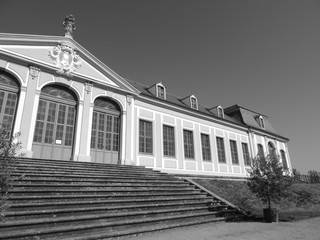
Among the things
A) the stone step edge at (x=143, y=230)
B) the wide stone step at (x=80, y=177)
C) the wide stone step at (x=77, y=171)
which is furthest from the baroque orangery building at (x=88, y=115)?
the stone step edge at (x=143, y=230)

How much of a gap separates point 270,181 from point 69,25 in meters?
15.1

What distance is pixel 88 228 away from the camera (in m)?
5.78

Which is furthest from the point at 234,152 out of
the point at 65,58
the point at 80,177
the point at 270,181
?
the point at 65,58

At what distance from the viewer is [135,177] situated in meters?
10.7

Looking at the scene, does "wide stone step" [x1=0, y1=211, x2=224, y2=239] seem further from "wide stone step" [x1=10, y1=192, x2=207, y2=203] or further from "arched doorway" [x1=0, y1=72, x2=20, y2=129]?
"arched doorway" [x1=0, y1=72, x2=20, y2=129]

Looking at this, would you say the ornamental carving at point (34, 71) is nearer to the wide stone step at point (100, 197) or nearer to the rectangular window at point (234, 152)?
the wide stone step at point (100, 197)

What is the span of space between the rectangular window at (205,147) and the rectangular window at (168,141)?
11.9 feet

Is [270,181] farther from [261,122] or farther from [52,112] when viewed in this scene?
[261,122]

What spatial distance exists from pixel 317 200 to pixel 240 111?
13174 millimetres

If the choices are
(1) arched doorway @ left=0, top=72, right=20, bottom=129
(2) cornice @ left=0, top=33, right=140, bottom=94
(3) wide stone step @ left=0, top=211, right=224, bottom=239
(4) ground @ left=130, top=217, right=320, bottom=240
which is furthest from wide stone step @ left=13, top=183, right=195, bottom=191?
(2) cornice @ left=0, top=33, right=140, bottom=94

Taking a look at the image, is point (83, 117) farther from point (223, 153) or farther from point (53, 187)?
point (223, 153)

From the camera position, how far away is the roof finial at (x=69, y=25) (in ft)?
48.4

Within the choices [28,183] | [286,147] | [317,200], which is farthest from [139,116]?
[286,147]

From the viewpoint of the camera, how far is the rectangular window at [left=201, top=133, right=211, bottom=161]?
1983 cm
